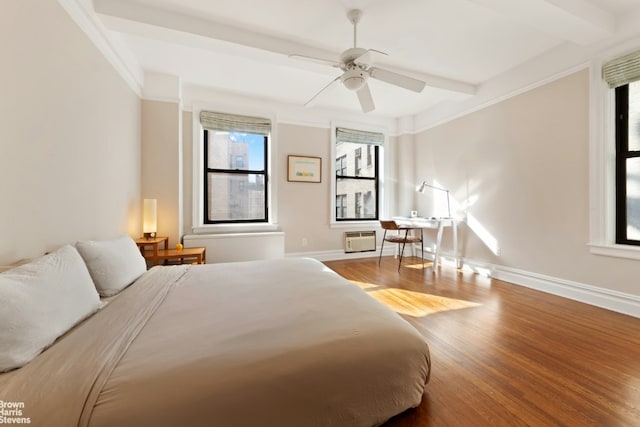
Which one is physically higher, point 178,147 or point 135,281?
point 178,147

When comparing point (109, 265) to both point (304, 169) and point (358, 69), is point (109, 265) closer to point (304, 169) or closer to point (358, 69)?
point (358, 69)

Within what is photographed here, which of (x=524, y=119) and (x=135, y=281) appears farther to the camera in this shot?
(x=524, y=119)

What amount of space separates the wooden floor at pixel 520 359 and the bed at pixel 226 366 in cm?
38

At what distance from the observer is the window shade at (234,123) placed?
3.75m

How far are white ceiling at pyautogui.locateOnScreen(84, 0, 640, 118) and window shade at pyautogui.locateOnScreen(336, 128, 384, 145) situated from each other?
1.29m

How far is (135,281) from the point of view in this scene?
5.96 feet

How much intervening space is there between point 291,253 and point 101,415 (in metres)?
3.59

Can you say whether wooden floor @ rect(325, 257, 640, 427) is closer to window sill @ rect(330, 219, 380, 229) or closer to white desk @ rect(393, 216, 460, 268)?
white desk @ rect(393, 216, 460, 268)

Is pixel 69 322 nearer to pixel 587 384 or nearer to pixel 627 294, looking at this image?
pixel 587 384

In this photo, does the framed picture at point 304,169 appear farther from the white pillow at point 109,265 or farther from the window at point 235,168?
the white pillow at point 109,265

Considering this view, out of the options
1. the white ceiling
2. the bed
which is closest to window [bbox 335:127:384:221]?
the white ceiling

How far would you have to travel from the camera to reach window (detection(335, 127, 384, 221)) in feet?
15.5

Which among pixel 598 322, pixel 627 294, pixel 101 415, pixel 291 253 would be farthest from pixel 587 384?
pixel 291 253

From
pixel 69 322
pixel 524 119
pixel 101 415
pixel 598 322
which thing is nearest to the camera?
pixel 101 415
